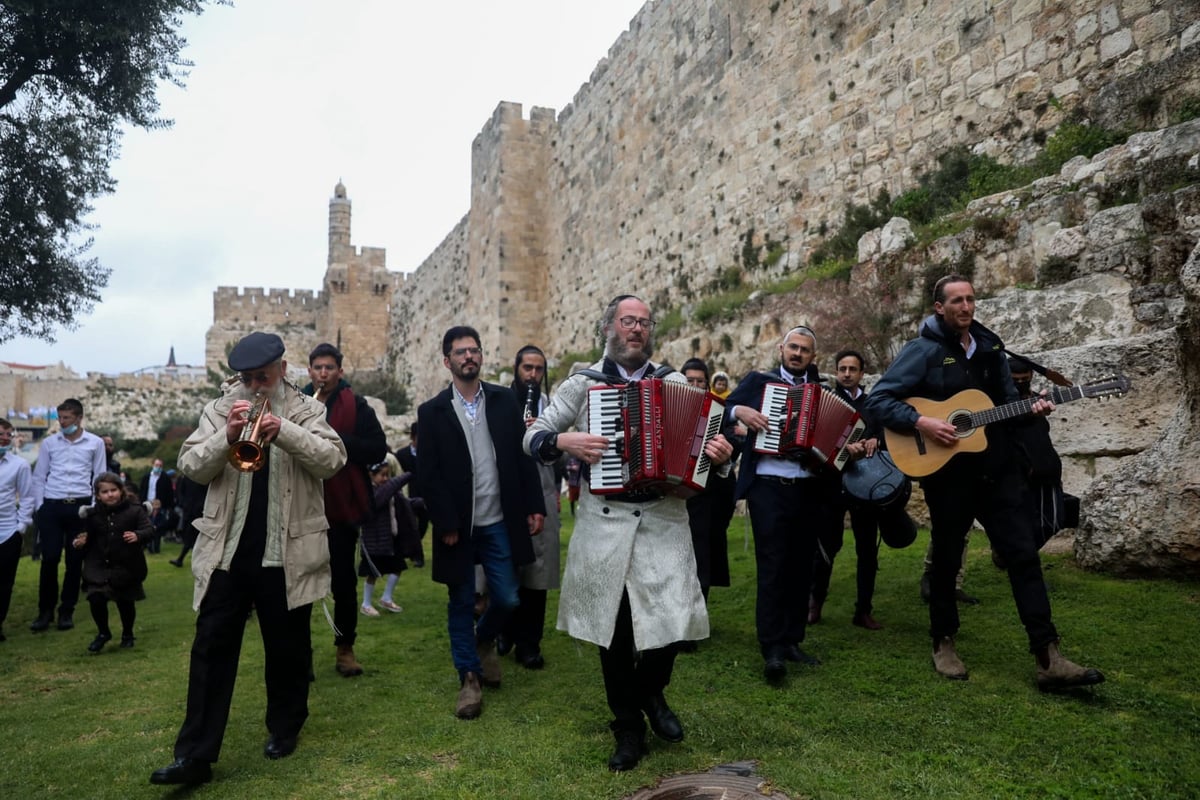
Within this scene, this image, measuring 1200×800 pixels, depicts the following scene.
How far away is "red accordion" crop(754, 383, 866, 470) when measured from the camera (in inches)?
181

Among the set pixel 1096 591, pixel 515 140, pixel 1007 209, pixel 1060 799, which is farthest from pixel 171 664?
pixel 515 140

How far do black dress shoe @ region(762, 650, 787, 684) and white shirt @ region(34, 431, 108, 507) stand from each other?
19.6 ft

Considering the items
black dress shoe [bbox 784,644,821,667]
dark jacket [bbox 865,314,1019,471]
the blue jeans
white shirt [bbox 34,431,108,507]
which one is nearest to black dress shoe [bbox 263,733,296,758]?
the blue jeans

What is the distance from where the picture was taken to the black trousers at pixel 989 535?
3.93 m

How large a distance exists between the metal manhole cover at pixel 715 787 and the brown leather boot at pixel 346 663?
A: 2572mm

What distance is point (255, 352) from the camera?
3834 millimetres

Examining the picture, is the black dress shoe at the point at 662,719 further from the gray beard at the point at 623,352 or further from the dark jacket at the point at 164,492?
the dark jacket at the point at 164,492

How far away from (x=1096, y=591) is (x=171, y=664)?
19.7 feet

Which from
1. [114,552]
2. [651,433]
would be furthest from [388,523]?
[651,433]

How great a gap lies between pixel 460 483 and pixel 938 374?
253cm

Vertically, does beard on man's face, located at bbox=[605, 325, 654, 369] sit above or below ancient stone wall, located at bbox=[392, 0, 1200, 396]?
below

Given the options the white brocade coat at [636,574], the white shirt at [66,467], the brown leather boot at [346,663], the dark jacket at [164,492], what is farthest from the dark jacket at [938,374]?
the dark jacket at [164,492]

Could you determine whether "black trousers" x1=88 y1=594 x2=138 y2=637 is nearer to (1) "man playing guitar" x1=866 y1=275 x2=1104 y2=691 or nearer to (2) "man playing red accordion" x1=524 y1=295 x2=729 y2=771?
(2) "man playing red accordion" x1=524 y1=295 x2=729 y2=771

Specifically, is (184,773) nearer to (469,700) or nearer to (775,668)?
(469,700)
